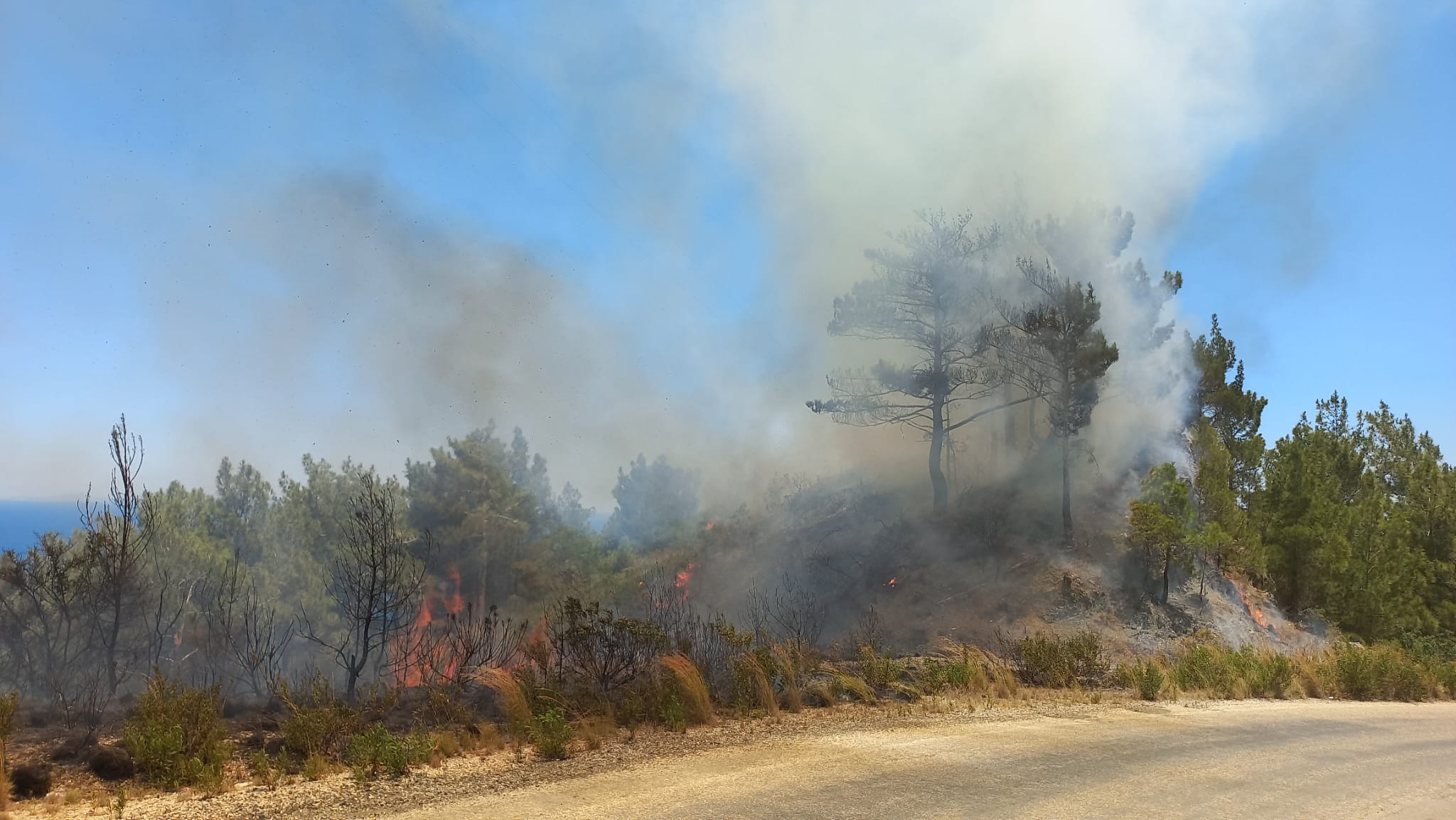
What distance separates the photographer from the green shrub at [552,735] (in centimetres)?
827

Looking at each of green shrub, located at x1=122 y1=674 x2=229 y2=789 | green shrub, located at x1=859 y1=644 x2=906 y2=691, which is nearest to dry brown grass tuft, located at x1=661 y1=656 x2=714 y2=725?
green shrub, located at x1=859 y1=644 x2=906 y2=691

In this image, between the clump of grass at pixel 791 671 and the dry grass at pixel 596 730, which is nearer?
the dry grass at pixel 596 730

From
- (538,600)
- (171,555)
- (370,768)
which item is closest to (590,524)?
(538,600)

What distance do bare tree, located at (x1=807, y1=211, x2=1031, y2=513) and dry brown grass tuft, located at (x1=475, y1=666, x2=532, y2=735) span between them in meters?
19.4

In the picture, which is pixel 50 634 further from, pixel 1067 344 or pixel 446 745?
pixel 1067 344

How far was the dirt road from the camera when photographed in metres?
6.50

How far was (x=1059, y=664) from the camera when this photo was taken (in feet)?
44.7

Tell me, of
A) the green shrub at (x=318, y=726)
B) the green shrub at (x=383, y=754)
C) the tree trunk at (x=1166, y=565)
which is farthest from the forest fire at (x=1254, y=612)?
the green shrub at (x=318, y=726)

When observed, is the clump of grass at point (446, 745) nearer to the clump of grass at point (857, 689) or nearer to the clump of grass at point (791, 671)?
the clump of grass at point (791, 671)

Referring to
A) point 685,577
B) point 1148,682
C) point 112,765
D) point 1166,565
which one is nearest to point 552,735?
point 112,765

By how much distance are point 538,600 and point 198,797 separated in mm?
19721

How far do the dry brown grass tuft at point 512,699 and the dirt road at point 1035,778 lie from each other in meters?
2.02

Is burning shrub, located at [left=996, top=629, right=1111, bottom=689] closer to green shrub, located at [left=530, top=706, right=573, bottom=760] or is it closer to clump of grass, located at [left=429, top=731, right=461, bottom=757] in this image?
green shrub, located at [left=530, top=706, right=573, bottom=760]

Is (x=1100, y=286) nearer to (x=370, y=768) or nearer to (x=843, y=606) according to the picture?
(x=843, y=606)
